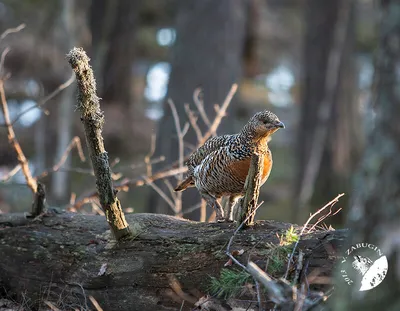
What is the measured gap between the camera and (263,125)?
4602mm

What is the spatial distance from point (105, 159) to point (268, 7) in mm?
22961

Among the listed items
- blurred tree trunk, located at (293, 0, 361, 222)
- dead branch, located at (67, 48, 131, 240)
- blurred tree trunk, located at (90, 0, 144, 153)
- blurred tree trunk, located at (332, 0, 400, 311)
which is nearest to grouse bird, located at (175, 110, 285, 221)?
dead branch, located at (67, 48, 131, 240)

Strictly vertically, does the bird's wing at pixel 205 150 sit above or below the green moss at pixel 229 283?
above

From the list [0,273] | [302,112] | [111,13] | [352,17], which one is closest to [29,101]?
[111,13]

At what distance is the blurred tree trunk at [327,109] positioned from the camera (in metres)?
13.4

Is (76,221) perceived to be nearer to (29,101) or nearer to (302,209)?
(302,209)

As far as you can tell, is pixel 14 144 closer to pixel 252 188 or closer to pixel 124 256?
pixel 124 256

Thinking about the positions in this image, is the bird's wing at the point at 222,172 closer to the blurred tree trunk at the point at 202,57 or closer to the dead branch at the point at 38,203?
the dead branch at the point at 38,203

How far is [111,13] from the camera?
624 inches

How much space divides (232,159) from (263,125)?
33 cm

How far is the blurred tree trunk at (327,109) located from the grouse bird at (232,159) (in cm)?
811

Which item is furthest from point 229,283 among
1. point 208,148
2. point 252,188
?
point 208,148

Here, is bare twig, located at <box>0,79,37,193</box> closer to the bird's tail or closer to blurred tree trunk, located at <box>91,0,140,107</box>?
the bird's tail

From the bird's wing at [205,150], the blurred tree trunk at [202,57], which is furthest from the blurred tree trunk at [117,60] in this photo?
the bird's wing at [205,150]
